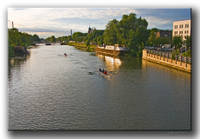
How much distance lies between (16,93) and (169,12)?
38.3 feet

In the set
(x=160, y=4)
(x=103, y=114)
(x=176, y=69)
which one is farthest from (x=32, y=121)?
(x=176, y=69)

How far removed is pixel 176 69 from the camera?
28.6 m

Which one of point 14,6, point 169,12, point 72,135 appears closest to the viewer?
point 72,135

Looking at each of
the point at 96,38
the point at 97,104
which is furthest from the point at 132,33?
the point at 97,104

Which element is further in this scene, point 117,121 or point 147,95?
point 147,95

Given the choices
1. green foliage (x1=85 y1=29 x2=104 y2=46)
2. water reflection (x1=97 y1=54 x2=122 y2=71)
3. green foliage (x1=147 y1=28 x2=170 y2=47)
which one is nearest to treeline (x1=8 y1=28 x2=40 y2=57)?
water reflection (x1=97 y1=54 x2=122 y2=71)

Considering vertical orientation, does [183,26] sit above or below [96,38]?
below

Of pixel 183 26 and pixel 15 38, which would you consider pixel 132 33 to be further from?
pixel 15 38

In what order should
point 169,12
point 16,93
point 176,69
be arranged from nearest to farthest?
1. point 169,12
2. point 16,93
3. point 176,69

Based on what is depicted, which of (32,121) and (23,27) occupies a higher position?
(23,27)

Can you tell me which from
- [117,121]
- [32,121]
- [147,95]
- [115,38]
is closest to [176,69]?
[147,95]

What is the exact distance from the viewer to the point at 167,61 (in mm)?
32188

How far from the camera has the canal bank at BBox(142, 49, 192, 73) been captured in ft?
83.2
